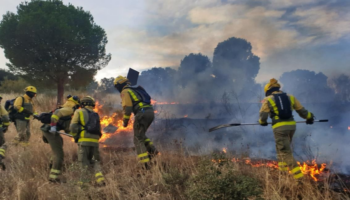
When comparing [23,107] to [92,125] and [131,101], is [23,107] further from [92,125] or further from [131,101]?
[131,101]

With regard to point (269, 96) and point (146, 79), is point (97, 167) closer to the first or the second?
point (269, 96)

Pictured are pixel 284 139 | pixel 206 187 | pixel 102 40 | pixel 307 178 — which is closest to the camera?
pixel 206 187

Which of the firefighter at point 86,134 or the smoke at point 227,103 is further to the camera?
the smoke at point 227,103

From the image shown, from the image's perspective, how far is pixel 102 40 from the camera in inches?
658

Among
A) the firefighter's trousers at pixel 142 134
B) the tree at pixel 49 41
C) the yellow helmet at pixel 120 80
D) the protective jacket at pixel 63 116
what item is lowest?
the firefighter's trousers at pixel 142 134

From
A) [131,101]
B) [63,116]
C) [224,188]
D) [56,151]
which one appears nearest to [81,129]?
[63,116]

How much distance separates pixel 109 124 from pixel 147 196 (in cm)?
964

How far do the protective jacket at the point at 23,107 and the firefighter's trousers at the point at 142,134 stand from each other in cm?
428

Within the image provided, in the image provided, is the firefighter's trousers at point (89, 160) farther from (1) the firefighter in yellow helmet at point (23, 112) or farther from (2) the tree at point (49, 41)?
(2) the tree at point (49, 41)

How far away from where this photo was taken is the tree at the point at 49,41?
14.0 m

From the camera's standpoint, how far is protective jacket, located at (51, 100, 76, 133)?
16.2 feet

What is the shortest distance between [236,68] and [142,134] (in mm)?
19635

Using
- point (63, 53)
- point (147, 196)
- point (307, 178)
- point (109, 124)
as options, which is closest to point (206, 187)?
point (147, 196)

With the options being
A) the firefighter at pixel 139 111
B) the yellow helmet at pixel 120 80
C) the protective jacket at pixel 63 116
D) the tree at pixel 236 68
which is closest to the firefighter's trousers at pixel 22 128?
the protective jacket at pixel 63 116
